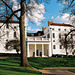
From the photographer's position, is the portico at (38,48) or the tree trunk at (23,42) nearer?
the tree trunk at (23,42)

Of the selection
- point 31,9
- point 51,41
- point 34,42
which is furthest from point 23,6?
point 51,41

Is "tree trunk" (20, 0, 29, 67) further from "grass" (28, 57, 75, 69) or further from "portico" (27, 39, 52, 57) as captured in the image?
"portico" (27, 39, 52, 57)

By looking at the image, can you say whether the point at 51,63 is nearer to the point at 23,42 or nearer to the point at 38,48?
the point at 23,42

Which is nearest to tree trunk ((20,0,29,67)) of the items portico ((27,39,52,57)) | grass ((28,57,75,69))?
grass ((28,57,75,69))

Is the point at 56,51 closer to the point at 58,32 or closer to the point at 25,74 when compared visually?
the point at 58,32

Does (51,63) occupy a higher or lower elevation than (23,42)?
lower

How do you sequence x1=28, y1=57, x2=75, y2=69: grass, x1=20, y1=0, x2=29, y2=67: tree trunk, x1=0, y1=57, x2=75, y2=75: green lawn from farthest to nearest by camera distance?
x1=28, y1=57, x2=75, y2=69: grass, x1=20, y1=0, x2=29, y2=67: tree trunk, x1=0, y1=57, x2=75, y2=75: green lawn

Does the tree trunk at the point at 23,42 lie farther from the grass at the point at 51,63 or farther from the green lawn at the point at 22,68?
the grass at the point at 51,63

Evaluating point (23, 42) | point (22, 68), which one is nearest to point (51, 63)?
point (23, 42)

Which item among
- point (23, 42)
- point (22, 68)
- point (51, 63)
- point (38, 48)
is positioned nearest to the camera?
point (22, 68)

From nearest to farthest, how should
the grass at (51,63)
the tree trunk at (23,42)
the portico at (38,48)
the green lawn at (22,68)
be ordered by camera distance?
the green lawn at (22,68) < the tree trunk at (23,42) < the grass at (51,63) < the portico at (38,48)

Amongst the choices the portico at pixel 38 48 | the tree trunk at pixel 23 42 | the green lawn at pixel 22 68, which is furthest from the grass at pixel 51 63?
the portico at pixel 38 48

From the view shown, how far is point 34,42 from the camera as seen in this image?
179 feet

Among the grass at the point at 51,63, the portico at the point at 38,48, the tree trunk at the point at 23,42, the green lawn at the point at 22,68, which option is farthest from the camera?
the portico at the point at 38,48
